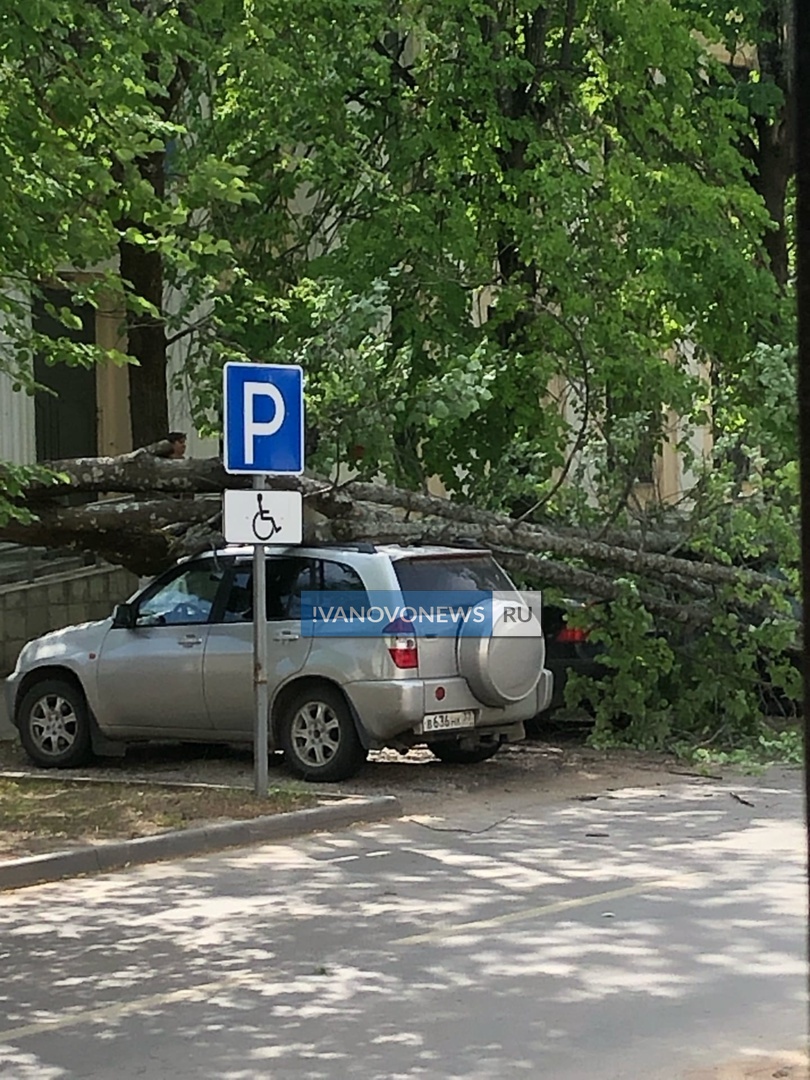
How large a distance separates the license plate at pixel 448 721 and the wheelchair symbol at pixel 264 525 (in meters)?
2.04

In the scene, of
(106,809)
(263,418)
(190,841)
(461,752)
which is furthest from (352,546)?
(190,841)

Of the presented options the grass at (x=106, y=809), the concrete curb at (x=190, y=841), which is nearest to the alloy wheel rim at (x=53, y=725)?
the grass at (x=106, y=809)

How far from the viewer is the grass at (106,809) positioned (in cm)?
1107

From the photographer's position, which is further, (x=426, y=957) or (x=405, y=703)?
(x=405, y=703)

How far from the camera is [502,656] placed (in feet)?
43.7

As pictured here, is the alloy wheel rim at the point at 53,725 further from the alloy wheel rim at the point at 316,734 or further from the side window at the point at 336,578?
the side window at the point at 336,578

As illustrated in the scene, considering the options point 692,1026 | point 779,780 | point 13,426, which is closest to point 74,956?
point 692,1026

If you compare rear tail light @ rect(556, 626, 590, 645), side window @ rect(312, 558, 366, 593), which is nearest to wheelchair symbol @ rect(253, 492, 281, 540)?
side window @ rect(312, 558, 366, 593)

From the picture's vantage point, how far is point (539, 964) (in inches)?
300

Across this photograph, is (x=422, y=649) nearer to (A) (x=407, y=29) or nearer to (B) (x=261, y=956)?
(B) (x=261, y=956)

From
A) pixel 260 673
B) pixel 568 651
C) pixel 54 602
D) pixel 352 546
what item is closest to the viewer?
pixel 260 673

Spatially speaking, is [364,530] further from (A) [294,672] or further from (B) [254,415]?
(B) [254,415]

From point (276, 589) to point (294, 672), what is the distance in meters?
0.77

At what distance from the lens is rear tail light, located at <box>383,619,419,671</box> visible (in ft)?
42.9
